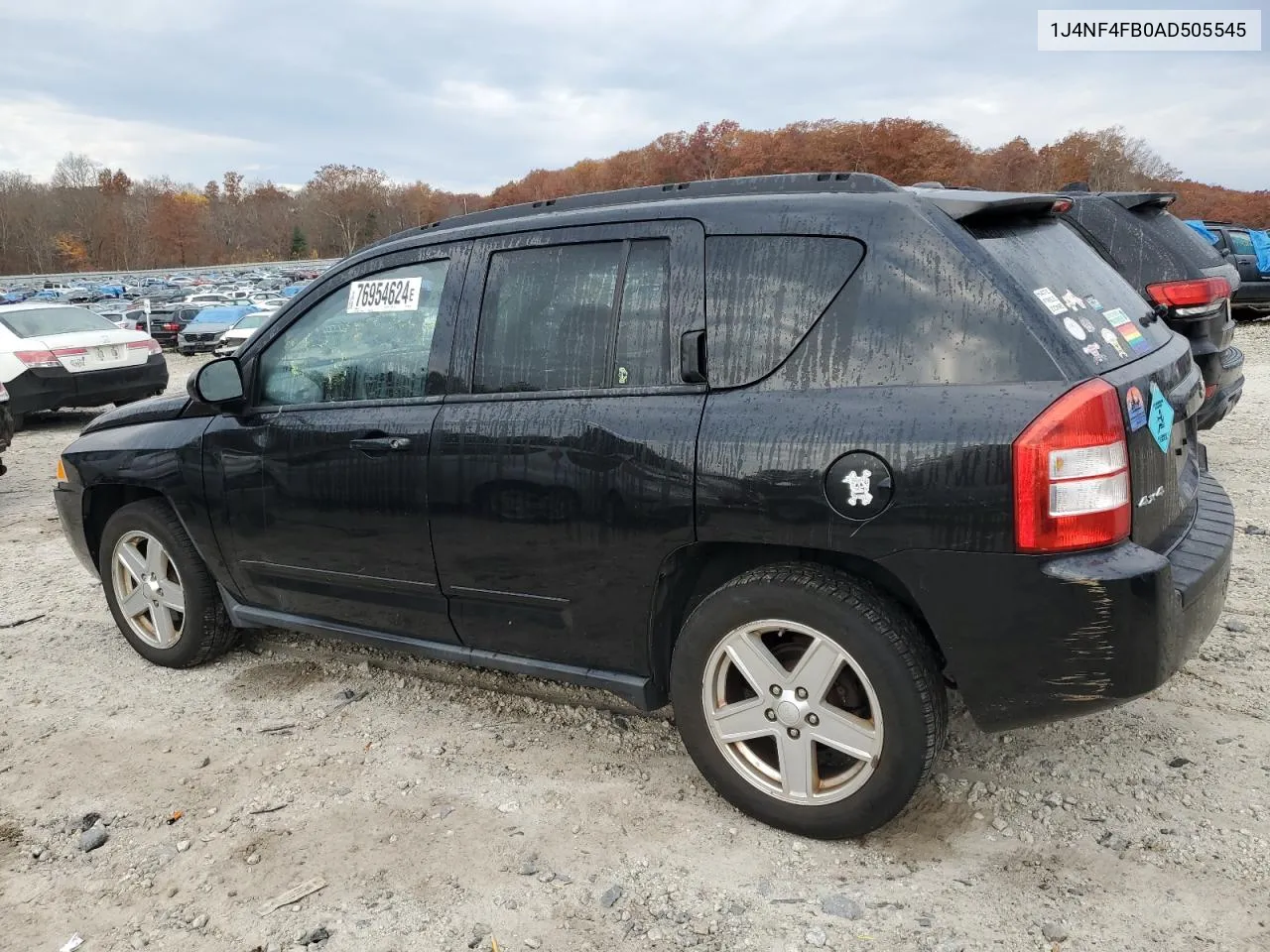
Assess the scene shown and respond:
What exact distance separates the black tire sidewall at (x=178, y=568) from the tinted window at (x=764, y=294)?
103 inches

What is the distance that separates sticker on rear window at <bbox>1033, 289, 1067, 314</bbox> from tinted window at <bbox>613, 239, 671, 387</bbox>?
3.37 ft

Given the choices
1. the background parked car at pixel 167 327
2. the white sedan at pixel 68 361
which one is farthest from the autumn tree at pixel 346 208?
the white sedan at pixel 68 361

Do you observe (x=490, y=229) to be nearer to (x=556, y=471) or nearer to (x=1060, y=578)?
(x=556, y=471)

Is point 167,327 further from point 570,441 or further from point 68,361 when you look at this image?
point 570,441

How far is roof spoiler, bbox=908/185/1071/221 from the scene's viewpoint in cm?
262

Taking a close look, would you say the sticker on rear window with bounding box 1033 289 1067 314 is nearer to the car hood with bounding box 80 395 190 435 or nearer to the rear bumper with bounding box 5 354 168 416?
the car hood with bounding box 80 395 190 435

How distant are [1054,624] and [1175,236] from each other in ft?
16.6

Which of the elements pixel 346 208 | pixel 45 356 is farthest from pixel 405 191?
pixel 45 356

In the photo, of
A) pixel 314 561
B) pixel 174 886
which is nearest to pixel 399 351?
pixel 314 561

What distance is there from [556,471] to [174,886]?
5.35 feet

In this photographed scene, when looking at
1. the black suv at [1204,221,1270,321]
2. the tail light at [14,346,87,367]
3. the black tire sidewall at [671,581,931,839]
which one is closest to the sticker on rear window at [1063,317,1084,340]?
the black tire sidewall at [671,581,931,839]

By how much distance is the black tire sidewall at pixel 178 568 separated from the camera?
4.12 meters

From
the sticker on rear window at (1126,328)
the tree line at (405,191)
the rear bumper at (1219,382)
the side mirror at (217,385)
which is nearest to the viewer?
the sticker on rear window at (1126,328)

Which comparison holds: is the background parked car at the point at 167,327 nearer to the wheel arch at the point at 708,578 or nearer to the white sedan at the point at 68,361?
the white sedan at the point at 68,361
